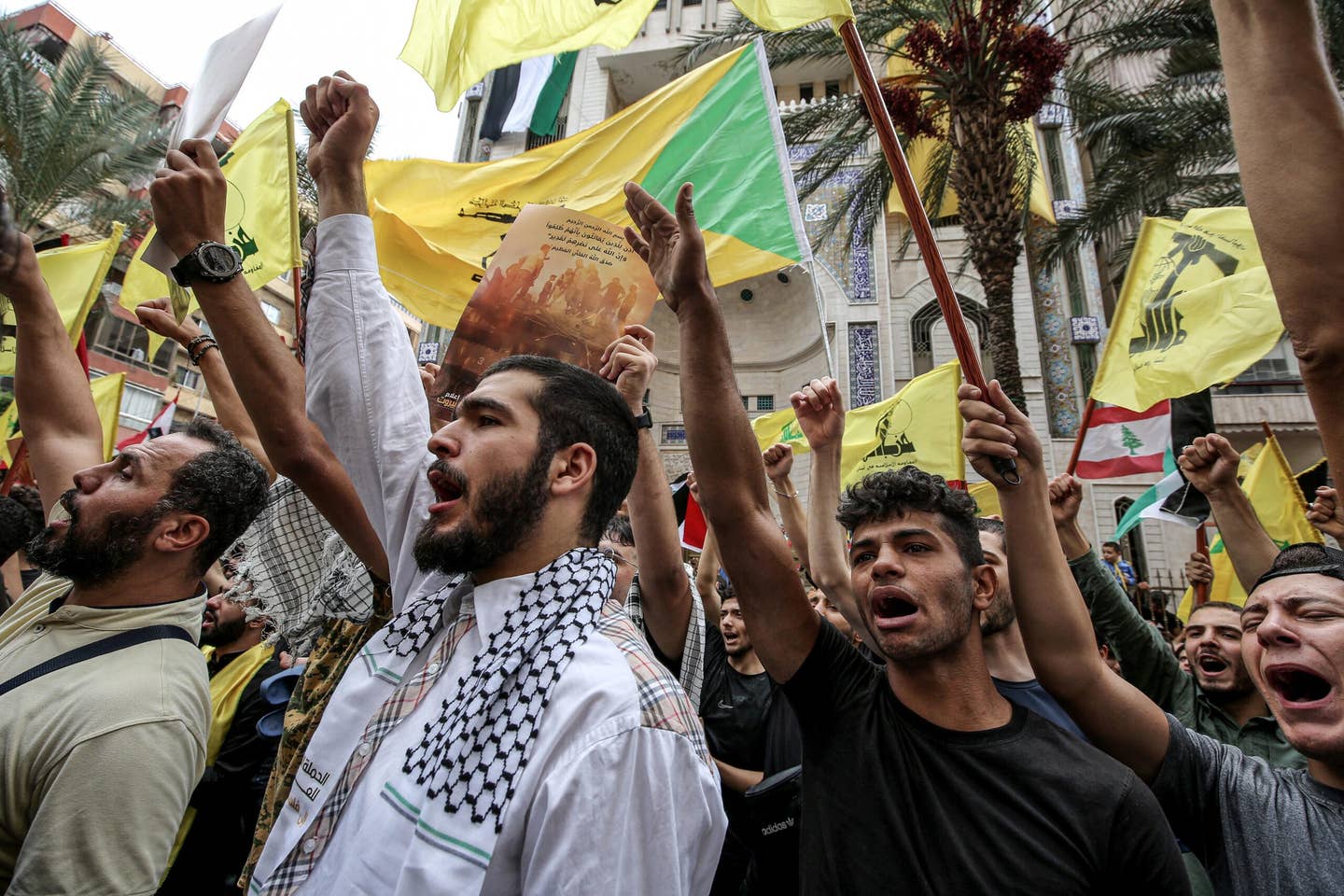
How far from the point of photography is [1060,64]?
8.59 m

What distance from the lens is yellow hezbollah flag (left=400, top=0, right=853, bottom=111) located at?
3.24 m

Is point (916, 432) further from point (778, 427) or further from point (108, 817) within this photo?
point (108, 817)

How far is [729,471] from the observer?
1.90 meters

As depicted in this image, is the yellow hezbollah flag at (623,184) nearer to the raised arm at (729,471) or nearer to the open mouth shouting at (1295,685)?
the raised arm at (729,471)

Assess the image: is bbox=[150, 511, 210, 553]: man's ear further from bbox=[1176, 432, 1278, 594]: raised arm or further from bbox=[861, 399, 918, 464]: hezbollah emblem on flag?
bbox=[861, 399, 918, 464]: hezbollah emblem on flag

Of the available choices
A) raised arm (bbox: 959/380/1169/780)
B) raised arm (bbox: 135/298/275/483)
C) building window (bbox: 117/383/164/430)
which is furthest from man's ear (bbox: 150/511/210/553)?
building window (bbox: 117/383/164/430)

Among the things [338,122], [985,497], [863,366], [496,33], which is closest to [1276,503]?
[985,497]

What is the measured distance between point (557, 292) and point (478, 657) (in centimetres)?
176

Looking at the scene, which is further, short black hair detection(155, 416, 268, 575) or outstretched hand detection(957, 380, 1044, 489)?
short black hair detection(155, 416, 268, 575)

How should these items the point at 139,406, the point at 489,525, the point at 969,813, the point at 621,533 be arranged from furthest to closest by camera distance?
the point at 139,406 < the point at 621,533 < the point at 969,813 < the point at 489,525

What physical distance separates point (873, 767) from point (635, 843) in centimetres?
87

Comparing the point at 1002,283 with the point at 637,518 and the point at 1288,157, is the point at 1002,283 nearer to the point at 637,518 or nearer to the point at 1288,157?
the point at 637,518

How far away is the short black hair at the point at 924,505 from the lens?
6.86ft

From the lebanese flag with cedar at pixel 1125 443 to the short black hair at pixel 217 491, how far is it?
246 inches
